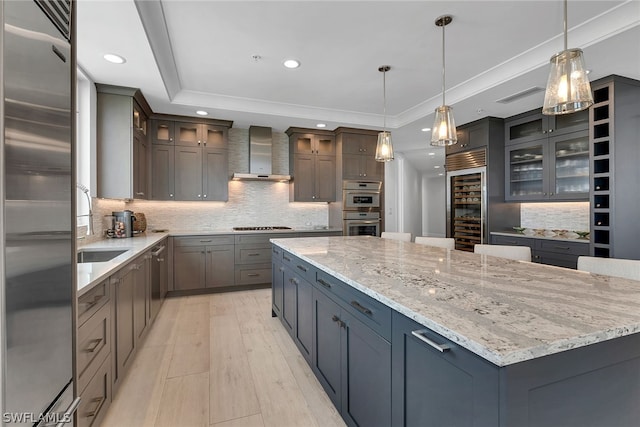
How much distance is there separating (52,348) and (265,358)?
180 centimetres

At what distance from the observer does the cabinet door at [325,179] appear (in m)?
5.07

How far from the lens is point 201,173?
4.45 m

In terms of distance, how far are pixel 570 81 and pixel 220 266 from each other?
13.6 ft

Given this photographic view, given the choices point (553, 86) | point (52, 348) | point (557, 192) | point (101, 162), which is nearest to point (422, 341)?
point (52, 348)

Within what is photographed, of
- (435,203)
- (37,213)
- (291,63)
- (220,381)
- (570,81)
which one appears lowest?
(220,381)

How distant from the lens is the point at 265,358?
239 centimetres

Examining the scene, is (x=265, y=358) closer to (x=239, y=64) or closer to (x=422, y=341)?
(x=422, y=341)

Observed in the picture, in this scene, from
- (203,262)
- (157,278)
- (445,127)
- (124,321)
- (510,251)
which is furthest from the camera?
(203,262)

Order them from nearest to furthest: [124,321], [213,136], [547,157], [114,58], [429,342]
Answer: [429,342], [124,321], [114,58], [547,157], [213,136]

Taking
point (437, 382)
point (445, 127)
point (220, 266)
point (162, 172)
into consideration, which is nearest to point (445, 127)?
point (445, 127)

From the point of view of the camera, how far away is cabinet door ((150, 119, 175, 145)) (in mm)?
4176

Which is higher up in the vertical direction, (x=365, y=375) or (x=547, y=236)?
(x=547, y=236)

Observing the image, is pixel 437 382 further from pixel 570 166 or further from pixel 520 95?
pixel 570 166

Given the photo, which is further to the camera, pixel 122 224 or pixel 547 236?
pixel 547 236
